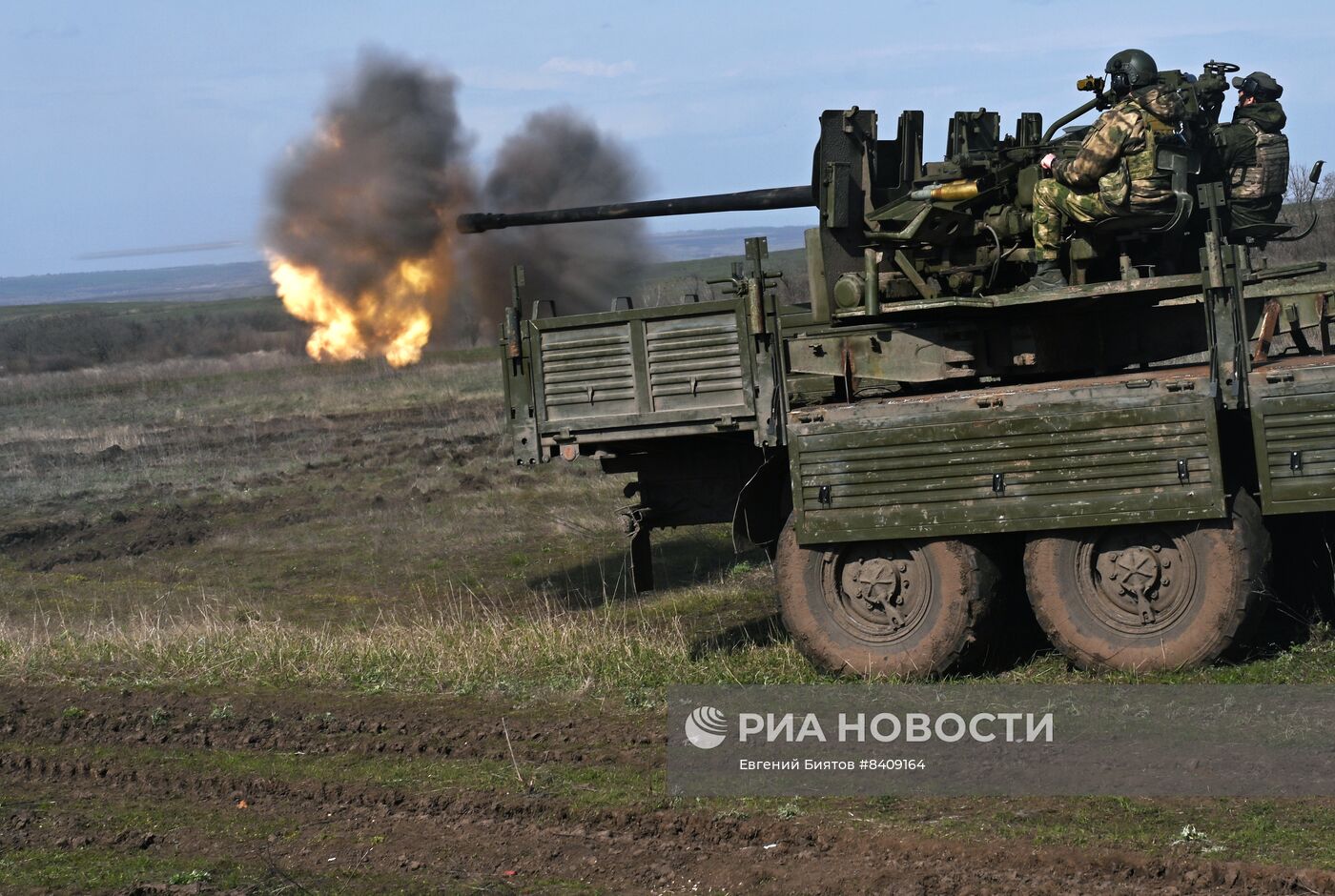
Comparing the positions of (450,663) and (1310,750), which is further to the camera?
(450,663)

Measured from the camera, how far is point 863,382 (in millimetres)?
9688

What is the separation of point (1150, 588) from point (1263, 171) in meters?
3.07

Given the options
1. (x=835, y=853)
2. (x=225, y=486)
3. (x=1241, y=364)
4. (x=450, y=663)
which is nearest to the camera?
(x=835, y=853)

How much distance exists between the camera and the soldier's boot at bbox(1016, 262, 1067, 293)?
367 inches

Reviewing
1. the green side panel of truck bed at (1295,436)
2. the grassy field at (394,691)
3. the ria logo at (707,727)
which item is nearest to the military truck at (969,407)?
the green side panel of truck bed at (1295,436)

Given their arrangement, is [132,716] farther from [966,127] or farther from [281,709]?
[966,127]

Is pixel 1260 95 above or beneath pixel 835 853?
above

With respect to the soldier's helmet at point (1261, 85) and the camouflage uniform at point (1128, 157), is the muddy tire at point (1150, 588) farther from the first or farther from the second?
the soldier's helmet at point (1261, 85)

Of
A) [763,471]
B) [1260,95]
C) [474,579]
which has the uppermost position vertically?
[1260,95]

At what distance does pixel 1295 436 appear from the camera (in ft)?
26.9

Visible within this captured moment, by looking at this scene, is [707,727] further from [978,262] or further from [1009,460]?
[978,262]

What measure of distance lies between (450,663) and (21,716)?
266 centimetres

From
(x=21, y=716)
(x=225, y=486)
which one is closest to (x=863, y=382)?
(x=21, y=716)

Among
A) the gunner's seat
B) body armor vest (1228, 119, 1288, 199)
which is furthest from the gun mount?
body armor vest (1228, 119, 1288, 199)
